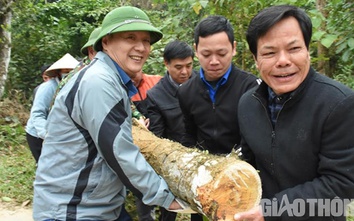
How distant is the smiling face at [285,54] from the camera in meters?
1.77

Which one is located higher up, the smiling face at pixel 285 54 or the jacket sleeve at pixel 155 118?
the smiling face at pixel 285 54

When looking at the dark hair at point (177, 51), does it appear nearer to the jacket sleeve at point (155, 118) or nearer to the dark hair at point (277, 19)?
the jacket sleeve at point (155, 118)

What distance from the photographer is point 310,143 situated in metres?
1.76

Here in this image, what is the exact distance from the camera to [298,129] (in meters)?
1.79

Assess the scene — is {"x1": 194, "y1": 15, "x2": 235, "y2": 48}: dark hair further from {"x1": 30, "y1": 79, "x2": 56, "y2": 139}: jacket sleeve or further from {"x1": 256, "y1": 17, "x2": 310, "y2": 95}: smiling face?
{"x1": 30, "y1": 79, "x2": 56, "y2": 139}: jacket sleeve

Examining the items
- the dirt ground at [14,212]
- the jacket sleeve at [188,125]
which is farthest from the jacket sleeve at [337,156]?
the dirt ground at [14,212]

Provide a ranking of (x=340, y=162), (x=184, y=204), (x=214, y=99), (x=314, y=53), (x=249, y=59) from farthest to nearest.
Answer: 1. (x=314, y=53)
2. (x=249, y=59)
3. (x=214, y=99)
4. (x=184, y=204)
5. (x=340, y=162)

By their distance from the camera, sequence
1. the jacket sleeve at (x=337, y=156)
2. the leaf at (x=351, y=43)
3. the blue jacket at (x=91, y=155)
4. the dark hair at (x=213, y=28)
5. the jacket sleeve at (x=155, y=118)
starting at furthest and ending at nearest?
the leaf at (x=351, y=43), the jacket sleeve at (x=155, y=118), the dark hair at (x=213, y=28), the blue jacket at (x=91, y=155), the jacket sleeve at (x=337, y=156)

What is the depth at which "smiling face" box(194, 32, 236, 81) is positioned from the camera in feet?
9.12

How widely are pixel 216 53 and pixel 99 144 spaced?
1219mm

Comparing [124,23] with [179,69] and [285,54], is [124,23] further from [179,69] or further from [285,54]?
[179,69]

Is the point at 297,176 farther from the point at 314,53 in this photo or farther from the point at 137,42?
the point at 314,53

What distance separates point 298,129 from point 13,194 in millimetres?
4762

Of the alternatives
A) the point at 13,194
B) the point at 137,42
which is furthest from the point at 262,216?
the point at 13,194
